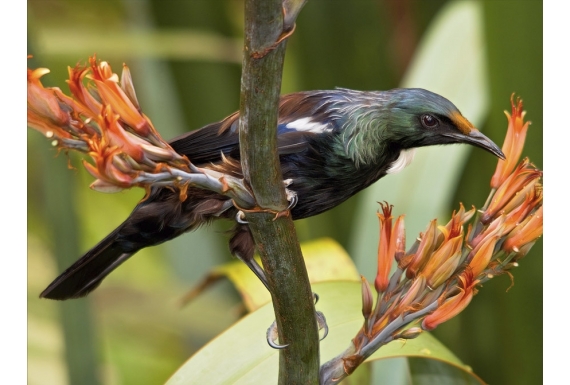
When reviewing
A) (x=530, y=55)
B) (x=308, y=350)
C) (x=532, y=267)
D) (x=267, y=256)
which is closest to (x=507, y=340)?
(x=532, y=267)

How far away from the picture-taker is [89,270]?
1.21 meters

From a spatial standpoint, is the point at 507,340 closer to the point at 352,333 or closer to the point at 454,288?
the point at 352,333

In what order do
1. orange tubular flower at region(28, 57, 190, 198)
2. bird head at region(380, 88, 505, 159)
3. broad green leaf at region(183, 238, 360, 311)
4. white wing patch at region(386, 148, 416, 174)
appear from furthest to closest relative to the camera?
broad green leaf at region(183, 238, 360, 311), white wing patch at region(386, 148, 416, 174), bird head at region(380, 88, 505, 159), orange tubular flower at region(28, 57, 190, 198)

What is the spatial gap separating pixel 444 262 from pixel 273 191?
0.27 metres

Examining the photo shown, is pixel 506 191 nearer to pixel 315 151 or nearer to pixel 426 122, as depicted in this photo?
pixel 426 122

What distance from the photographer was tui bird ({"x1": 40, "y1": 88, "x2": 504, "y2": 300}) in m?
0.98

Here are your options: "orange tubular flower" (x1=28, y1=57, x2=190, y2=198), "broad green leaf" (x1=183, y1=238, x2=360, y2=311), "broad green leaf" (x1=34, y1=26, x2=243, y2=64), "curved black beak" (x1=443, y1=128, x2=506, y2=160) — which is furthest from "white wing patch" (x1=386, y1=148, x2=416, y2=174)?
"broad green leaf" (x1=34, y1=26, x2=243, y2=64)

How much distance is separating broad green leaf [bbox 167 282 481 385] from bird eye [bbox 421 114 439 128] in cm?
28

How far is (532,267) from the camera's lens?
4.97 ft

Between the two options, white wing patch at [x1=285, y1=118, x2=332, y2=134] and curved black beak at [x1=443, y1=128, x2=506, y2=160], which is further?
white wing patch at [x1=285, y1=118, x2=332, y2=134]

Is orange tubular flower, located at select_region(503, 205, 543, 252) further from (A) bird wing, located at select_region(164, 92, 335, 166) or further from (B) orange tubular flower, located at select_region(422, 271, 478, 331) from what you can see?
(A) bird wing, located at select_region(164, 92, 335, 166)

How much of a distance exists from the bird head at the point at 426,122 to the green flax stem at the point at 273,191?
339 millimetres

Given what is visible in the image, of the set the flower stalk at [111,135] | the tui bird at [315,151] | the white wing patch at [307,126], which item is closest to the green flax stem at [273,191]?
the flower stalk at [111,135]

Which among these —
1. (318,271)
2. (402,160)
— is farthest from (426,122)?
(318,271)
